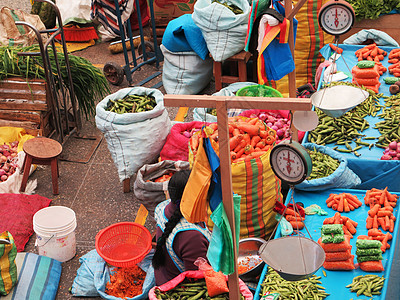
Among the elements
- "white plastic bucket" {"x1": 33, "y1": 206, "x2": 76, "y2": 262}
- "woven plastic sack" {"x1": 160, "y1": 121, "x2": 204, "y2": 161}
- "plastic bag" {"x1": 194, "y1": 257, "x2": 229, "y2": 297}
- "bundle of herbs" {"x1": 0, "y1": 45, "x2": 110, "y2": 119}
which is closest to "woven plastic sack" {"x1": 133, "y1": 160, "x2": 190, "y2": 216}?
"woven plastic sack" {"x1": 160, "y1": 121, "x2": 204, "y2": 161}

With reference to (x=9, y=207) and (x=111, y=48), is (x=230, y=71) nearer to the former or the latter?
(x=111, y=48)

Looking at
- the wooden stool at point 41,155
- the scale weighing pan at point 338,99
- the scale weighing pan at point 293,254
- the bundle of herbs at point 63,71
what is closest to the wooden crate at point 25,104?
the bundle of herbs at point 63,71

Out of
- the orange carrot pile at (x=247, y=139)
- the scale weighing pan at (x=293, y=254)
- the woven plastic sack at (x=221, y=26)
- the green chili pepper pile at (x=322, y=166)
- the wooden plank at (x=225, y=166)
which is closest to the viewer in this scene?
the wooden plank at (x=225, y=166)

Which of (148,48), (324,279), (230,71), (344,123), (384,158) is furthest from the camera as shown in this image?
(148,48)

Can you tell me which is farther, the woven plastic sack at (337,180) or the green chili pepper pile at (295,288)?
the woven plastic sack at (337,180)

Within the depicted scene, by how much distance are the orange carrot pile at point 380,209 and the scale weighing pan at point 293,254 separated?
1.17 metres

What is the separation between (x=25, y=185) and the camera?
5930 millimetres

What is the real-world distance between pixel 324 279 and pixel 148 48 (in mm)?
6406

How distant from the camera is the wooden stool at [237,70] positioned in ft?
24.0

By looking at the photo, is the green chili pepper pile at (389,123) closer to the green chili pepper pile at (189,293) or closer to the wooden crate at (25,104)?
the green chili pepper pile at (189,293)

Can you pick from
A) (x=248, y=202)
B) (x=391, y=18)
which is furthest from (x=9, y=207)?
(x=391, y=18)

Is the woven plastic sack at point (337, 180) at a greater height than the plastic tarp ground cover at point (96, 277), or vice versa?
the woven plastic sack at point (337, 180)

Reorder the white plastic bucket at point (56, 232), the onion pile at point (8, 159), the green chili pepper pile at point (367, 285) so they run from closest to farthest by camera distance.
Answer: the green chili pepper pile at point (367, 285) → the white plastic bucket at point (56, 232) → the onion pile at point (8, 159)

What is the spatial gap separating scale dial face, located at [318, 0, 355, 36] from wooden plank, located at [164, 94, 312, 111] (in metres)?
1.88
